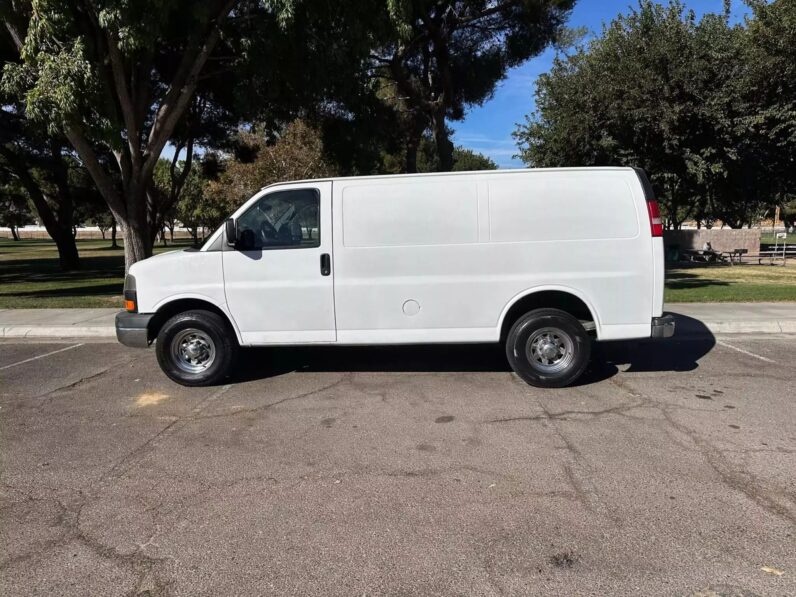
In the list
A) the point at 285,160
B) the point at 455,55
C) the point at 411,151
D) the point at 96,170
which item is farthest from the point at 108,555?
the point at 285,160

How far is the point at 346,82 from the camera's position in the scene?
40.5 ft

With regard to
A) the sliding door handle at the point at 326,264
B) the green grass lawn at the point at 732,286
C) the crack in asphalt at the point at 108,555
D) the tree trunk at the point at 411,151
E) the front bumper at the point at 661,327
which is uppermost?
the tree trunk at the point at 411,151

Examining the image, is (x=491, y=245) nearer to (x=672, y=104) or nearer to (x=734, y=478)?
(x=734, y=478)

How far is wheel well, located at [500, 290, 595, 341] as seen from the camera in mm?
6117

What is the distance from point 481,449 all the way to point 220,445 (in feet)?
6.86

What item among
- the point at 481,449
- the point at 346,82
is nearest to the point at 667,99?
the point at 346,82

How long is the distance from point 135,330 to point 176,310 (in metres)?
0.47

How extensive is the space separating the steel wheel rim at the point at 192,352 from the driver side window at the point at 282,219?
3.87 ft

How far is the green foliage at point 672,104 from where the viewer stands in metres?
18.5

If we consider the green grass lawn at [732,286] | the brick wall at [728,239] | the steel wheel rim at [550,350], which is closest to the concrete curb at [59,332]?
the steel wheel rim at [550,350]

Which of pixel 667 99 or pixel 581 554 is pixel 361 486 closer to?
pixel 581 554

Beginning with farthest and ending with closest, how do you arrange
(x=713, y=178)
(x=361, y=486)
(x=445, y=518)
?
(x=713, y=178)
(x=361, y=486)
(x=445, y=518)

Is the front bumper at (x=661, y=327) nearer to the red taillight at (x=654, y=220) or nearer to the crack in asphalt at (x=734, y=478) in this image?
the red taillight at (x=654, y=220)

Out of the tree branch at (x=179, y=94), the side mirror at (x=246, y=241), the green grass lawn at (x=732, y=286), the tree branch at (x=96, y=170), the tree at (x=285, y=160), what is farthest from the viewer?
the tree at (x=285, y=160)
